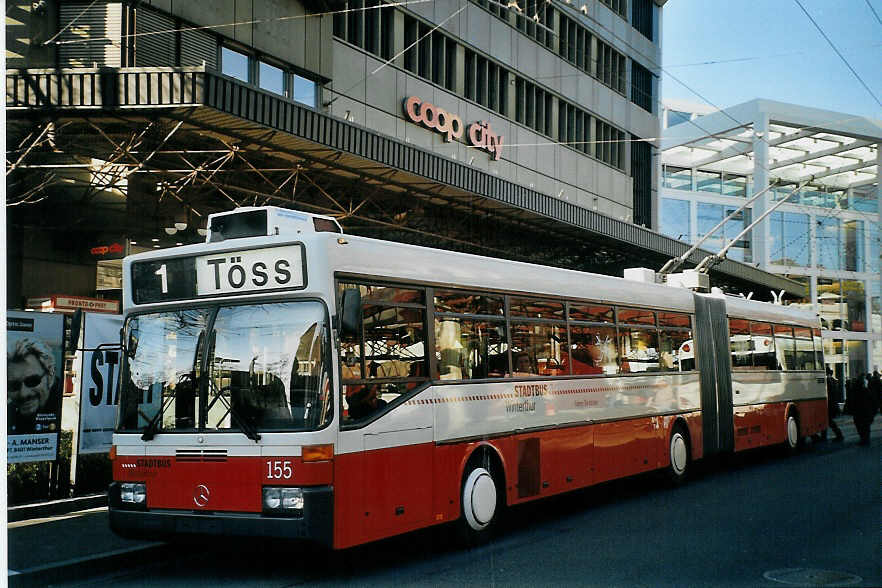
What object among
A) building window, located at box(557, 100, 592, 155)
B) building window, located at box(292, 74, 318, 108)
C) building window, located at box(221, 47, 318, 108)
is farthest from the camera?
building window, located at box(557, 100, 592, 155)

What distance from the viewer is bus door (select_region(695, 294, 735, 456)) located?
15750mm

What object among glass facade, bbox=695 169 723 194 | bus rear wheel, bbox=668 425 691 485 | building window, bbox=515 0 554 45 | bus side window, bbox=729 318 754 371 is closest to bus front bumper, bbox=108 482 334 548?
bus rear wheel, bbox=668 425 691 485

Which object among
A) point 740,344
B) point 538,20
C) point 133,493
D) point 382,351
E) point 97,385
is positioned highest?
point 538,20

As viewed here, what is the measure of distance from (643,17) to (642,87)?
2851mm

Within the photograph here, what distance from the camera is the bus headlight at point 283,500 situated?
7734mm

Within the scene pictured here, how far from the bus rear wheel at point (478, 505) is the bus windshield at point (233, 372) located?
2288 millimetres

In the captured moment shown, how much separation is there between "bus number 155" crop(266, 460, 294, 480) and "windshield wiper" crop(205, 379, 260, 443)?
23cm

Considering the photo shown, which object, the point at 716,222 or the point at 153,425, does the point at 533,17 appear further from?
the point at 716,222

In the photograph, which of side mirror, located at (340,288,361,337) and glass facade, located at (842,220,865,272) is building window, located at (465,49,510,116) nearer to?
side mirror, located at (340,288,361,337)

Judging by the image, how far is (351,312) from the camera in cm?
786

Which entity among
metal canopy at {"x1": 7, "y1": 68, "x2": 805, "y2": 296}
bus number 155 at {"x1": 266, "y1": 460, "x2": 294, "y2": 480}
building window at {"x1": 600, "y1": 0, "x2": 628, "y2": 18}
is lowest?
bus number 155 at {"x1": 266, "y1": 460, "x2": 294, "y2": 480}

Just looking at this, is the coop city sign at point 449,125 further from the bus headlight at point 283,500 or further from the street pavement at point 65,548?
the bus headlight at point 283,500

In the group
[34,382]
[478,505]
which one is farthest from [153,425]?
[34,382]

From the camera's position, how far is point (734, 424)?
16.7m
